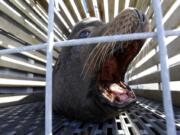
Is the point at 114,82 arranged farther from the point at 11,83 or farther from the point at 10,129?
the point at 11,83

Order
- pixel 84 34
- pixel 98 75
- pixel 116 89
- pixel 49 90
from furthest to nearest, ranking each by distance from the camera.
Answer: pixel 84 34
pixel 116 89
pixel 98 75
pixel 49 90

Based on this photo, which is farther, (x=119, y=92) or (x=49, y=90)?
(x=119, y=92)

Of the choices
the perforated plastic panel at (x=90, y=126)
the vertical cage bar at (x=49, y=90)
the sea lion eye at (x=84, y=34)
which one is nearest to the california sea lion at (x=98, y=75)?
the sea lion eye at (x=84, y=34)

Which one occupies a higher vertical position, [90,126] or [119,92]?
[119,92]

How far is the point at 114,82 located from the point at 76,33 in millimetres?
776

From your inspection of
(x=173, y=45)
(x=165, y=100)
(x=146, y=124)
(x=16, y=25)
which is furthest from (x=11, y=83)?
(x=165, y=100)

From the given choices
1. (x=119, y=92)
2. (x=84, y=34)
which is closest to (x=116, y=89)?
(x=119, y=92)

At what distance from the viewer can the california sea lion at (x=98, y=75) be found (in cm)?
174

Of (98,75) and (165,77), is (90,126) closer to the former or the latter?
(98,75)

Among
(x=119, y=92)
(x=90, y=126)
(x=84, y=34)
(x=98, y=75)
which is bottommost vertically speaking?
(x=90, y=126)

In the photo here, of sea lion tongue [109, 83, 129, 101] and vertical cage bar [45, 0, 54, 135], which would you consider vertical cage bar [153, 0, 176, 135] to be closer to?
vertical cage bar [45, 0, 54, 135]

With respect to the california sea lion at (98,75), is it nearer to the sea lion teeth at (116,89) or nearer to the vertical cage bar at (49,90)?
the sea lion teeth at (116,89)

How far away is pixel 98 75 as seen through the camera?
6.23 ft

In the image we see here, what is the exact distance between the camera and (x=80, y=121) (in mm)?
2070
